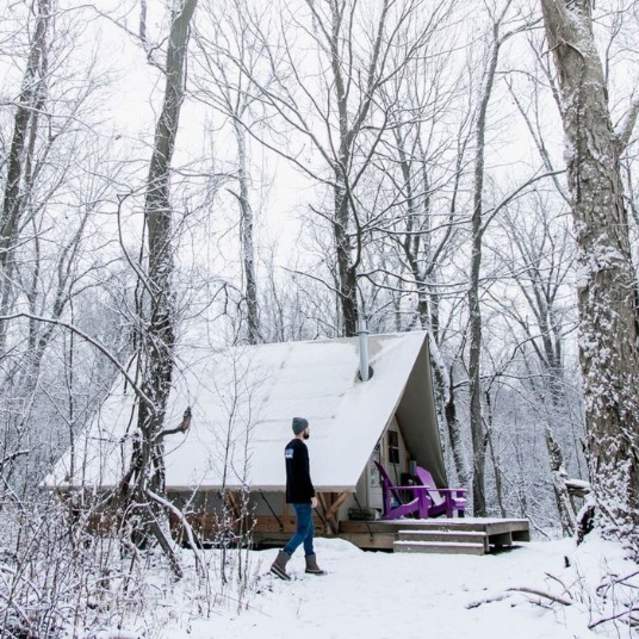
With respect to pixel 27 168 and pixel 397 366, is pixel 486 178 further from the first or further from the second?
pixel 27 168

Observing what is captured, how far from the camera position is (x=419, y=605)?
573cm

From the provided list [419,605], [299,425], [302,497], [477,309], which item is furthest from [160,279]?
[477,309]

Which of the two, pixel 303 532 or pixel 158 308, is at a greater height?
pixel 158 308

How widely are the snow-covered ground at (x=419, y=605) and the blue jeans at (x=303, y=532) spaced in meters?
0.32

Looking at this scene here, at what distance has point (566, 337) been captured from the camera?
2366cm

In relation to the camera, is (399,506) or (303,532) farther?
(399,506)

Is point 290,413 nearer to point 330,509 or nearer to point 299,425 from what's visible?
point 330,509

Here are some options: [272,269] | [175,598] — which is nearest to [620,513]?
[175,598]

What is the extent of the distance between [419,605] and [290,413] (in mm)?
5599

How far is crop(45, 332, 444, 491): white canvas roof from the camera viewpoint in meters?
9.80

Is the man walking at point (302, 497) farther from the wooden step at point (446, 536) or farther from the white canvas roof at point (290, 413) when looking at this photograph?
the wooden step at point (446, 536)

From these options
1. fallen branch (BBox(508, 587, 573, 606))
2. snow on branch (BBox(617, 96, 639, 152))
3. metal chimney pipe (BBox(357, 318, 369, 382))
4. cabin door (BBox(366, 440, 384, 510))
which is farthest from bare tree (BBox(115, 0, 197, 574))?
snow on branch (BBox(617, 96, 639, 152))

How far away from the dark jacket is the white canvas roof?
1.70 metres

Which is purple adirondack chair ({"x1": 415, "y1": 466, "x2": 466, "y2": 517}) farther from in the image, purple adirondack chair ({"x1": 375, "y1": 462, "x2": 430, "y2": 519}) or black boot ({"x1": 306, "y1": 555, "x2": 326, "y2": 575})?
black boot ({"x1": 306, "y1": 555, "x2": 326, "y2": 575})
